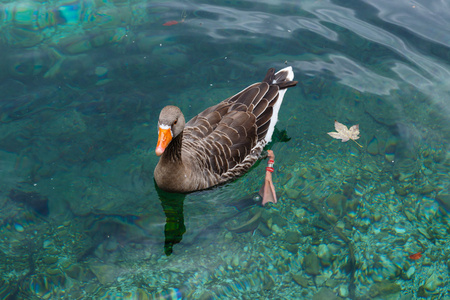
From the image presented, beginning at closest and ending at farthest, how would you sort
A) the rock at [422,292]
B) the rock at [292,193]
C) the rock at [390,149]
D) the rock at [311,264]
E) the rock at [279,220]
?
the rock at [422,292]
the rock at [311,264]
the rock at [279,220]
the rock at [292,193]
the rock at [390,149]

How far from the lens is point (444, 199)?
22.0 ft

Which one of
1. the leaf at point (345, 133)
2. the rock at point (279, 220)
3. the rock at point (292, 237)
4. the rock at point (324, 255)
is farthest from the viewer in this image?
the leaf at point (345, 133)

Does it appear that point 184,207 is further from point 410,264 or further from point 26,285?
point 410,264

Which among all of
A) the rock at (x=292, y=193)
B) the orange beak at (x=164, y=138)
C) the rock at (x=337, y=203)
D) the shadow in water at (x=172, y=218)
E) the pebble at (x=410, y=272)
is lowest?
the shadow in water at (x=172, y=218)

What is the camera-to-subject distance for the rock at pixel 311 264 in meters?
5.57

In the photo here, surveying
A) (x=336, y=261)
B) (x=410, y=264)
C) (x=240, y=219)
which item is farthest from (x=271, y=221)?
(x=410, y=264)

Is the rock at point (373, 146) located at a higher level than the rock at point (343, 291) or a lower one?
higher

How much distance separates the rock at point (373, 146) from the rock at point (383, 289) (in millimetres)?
2507

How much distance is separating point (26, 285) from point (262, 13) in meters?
7.50

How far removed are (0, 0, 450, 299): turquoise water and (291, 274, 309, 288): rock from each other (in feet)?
0.10

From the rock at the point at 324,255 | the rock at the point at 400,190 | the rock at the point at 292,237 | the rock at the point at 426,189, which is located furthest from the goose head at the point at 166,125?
the rock at the point at 426,189

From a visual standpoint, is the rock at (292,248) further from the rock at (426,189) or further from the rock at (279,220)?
the rock at (426,189)

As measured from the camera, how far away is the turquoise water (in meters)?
5.47

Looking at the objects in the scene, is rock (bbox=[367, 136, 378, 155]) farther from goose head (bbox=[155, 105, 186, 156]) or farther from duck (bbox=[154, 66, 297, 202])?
goose head (bbox=[155, 105, 186, 156])
